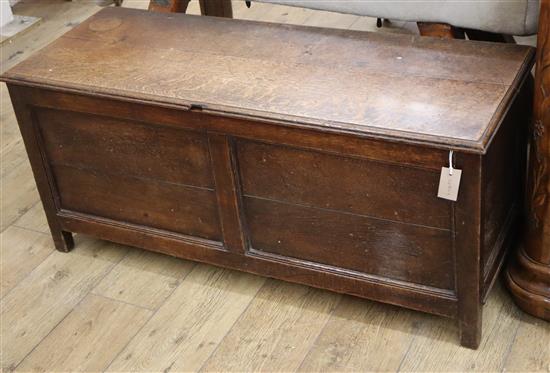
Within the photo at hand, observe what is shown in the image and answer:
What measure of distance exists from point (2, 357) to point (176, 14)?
2.76 ft

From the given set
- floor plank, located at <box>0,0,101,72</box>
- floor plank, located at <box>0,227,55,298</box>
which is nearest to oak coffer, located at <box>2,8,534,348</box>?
floor plank, located at <box>0,227,55,298</box>

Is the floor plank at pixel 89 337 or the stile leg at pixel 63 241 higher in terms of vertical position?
the stile leg at pixel 63 241

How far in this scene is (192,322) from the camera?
1796 mm

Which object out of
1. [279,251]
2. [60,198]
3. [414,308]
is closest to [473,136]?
[414,308]

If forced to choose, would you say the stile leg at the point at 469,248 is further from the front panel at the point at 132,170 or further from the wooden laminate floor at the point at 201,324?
the front panel at the point at 132,170

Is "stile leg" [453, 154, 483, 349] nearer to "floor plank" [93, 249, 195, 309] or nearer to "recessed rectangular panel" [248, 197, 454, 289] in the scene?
"recessed rectangular panel" [248, 197, 454, 289]

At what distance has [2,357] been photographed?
176 cm

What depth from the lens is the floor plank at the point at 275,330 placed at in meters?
1.68

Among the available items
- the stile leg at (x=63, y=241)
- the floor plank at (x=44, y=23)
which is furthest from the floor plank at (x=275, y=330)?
the floor plank at (x=44, y=23)

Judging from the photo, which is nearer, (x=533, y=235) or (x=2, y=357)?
(x=533, y=235)

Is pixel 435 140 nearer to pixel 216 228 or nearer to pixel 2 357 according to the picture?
pixel 216 228

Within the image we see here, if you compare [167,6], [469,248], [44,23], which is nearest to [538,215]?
[469,248]

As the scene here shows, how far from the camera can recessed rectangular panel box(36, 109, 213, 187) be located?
1719 millimetres

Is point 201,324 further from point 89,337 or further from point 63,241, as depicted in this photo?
point 63,241
